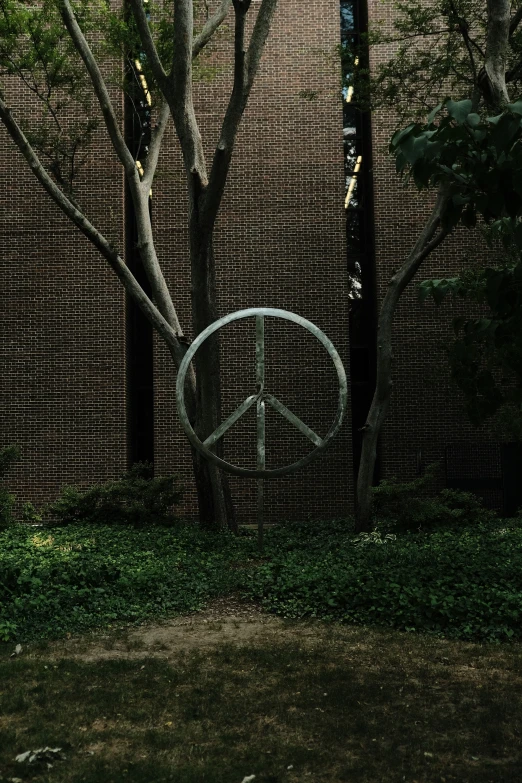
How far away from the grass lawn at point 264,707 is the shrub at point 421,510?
6.30 metres

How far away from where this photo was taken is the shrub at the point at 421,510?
45.4ft

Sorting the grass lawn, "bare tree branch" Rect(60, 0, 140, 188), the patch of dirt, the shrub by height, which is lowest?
the shrub

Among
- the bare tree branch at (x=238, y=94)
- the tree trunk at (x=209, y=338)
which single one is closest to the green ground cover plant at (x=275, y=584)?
the tree trunk at (x=209, y=338)

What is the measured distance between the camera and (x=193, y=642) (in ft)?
24.3

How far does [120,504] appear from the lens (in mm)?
15289

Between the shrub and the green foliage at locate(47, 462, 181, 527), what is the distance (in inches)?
147

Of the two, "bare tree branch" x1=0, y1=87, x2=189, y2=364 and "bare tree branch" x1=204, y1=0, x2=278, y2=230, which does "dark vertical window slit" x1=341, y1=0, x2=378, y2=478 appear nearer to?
"bare tree branch" x1=0, y1=87, x2=189, y2=364

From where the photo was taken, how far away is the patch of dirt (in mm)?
7074

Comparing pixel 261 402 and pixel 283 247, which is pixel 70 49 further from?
pixel 261 402

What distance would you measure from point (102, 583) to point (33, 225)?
1252 centimetres

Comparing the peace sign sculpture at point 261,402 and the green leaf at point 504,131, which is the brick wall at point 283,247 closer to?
the peace sign sculpture at point 261,402

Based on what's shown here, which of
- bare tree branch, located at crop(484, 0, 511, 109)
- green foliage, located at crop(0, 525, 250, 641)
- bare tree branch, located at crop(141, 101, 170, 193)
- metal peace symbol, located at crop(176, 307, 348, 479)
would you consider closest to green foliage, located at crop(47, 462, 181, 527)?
green foliage, located at crop(0, 525, 250, 641)

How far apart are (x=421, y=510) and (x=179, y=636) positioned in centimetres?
723

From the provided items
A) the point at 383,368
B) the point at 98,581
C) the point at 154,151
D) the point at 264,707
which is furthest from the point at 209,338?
the point at 264,707
